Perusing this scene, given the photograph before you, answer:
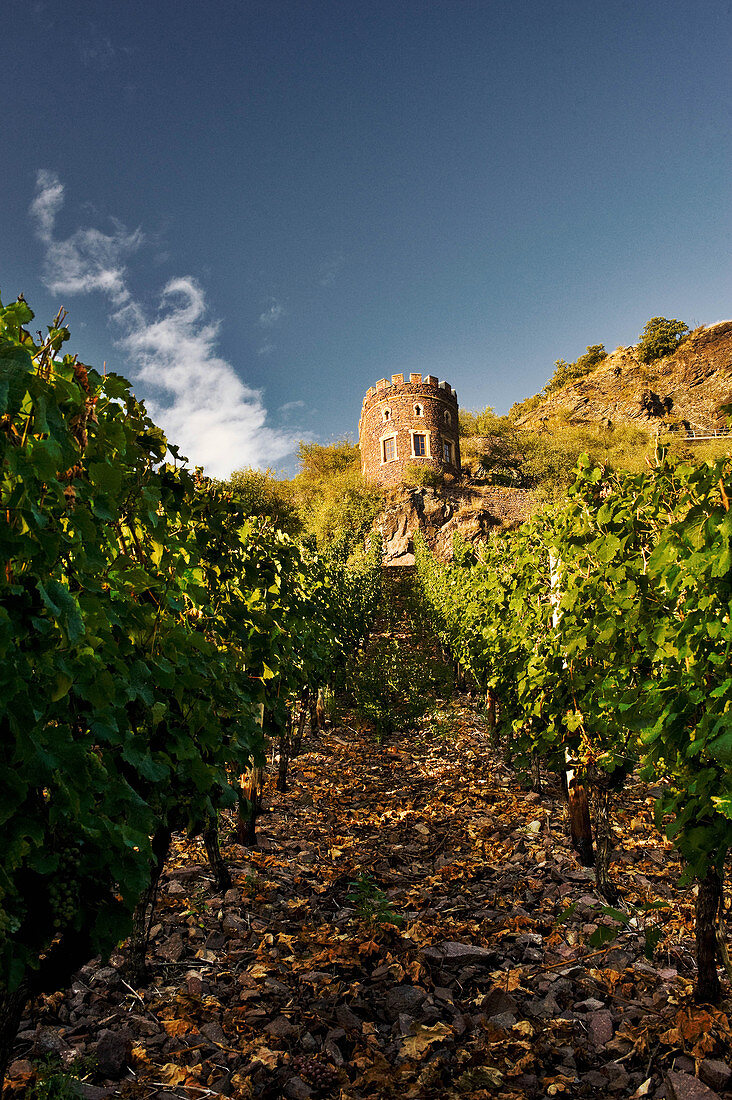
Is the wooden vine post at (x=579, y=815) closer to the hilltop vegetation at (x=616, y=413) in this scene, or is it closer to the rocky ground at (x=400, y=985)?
the rocky ground at (x=400, y=985)

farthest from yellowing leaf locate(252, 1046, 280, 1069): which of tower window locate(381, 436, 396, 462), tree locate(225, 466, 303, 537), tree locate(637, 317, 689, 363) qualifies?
tree locate(637, 317, 689, 363)

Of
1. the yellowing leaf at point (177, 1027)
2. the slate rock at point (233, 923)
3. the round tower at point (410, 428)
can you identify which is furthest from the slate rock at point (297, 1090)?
the round tower at point (410, 428)

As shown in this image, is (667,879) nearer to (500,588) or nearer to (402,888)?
(402,888)

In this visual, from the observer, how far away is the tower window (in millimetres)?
37188

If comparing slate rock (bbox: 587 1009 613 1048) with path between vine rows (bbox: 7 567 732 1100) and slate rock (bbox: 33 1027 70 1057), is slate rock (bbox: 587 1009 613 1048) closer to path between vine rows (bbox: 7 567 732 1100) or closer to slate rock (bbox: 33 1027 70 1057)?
path between vine rows (bbox: 7 567 732 1100)

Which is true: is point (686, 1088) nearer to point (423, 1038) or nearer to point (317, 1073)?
point (423, 1038)

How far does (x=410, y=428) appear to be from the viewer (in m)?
37.0

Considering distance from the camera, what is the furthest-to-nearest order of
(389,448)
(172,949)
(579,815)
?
(389,448) → (579,815) → (172,949)

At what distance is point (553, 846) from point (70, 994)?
3116 millimetres

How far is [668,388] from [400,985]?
61.0 m

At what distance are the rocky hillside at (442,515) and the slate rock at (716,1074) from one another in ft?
83.6

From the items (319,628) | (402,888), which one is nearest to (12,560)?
(402,888)

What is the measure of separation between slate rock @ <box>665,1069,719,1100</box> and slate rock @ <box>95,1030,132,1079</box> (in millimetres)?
1896

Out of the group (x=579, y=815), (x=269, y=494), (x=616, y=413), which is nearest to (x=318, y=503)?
(x=269, y=494)
